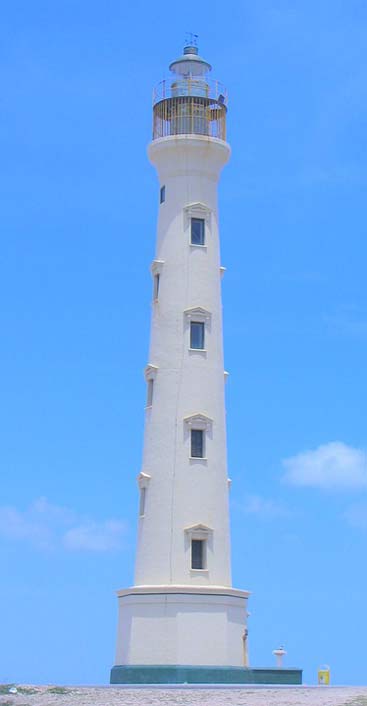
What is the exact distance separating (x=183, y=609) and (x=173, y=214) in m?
13.8

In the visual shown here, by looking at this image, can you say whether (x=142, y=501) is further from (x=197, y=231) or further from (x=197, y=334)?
(x=197, y=231)

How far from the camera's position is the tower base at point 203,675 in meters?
43.7

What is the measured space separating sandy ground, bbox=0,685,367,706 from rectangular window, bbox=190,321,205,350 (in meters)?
12.0

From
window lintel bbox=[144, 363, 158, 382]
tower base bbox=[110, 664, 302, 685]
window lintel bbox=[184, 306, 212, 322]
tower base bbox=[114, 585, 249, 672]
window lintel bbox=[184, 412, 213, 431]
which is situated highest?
window lintel bbox=[184, 306, 212, 322]

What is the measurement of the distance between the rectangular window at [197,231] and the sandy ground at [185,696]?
51.4ft

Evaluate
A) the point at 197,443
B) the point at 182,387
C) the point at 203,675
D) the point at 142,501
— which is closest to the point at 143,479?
the point at 142,501

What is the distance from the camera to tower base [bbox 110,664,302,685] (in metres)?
43.7

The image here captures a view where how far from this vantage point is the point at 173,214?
4850 centimetres

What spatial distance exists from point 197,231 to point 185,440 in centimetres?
761

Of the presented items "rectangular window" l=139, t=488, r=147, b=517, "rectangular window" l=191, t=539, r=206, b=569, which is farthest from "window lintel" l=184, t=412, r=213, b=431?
"rectangular window" l=191, t=539, r=206, b=569

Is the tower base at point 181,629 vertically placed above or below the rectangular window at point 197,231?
below

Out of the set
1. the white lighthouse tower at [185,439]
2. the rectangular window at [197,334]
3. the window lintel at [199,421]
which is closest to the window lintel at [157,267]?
the white lighthouse tower at [185,439]

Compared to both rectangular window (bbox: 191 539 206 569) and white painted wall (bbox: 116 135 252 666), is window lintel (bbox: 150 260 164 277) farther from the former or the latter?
rectangular window (bbox: 191 539 206 569)

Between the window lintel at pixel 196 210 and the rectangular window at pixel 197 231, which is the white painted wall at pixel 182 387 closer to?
the window lintel at pixel 196 210
